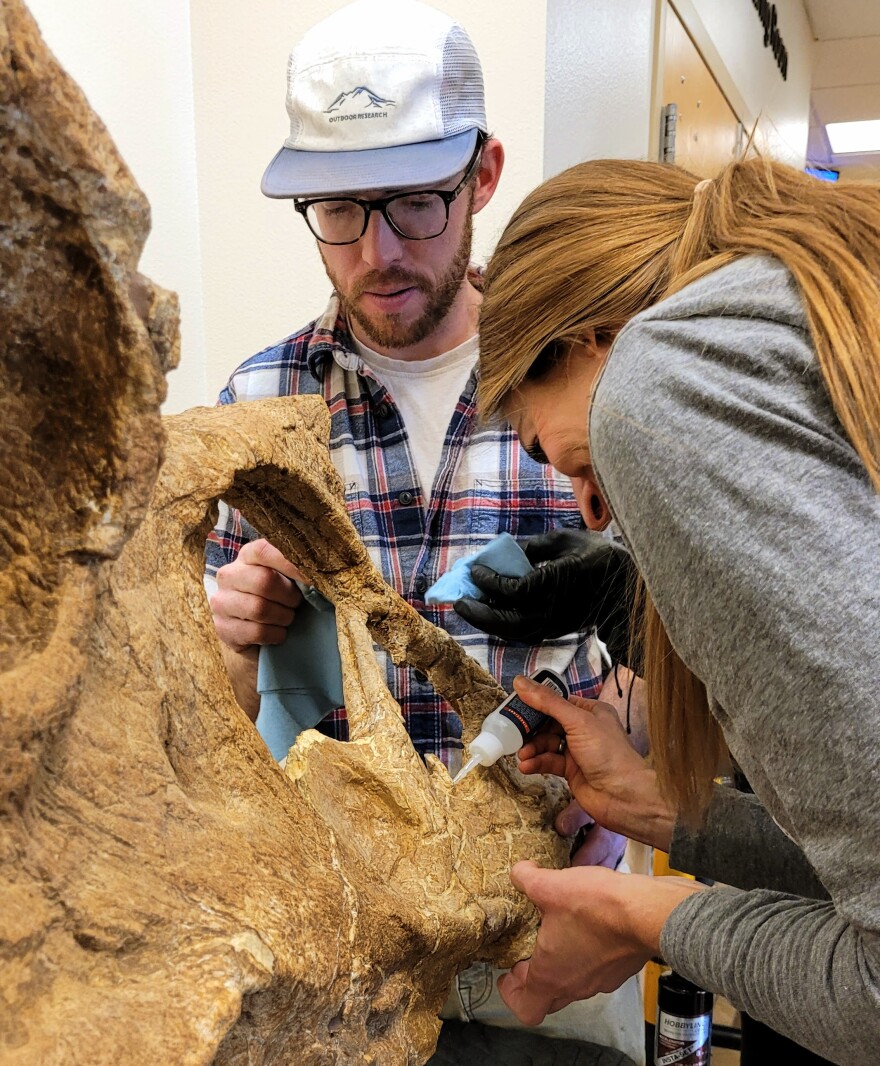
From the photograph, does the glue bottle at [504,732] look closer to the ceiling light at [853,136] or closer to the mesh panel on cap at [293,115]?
the mesh panel on cap at [293,115]

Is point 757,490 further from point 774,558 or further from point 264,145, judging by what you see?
point 264,145

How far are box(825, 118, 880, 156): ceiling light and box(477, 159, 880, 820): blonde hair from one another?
529 centimetres

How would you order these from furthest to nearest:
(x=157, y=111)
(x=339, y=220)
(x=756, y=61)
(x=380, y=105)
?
1. (x=756, y=61)
2. (x=157, y=111)
3. (x=339, y=220)
4. (x=380, y=105)

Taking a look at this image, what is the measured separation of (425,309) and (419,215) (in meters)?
0.12

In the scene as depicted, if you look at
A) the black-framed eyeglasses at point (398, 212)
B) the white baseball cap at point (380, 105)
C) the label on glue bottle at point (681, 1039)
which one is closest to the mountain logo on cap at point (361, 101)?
the white baseball cap at point (380, 105)

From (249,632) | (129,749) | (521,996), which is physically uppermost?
(129,749)

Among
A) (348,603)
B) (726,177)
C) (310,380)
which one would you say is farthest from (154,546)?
(310,380)

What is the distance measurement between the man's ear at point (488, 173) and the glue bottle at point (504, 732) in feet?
2.31

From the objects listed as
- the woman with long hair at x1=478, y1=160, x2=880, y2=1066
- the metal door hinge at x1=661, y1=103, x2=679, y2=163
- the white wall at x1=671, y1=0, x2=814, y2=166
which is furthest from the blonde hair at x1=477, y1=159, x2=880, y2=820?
the metal door hinge at x1=661, y1=103, x2=679, y2=163

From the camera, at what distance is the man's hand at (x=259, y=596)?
3.61 ft

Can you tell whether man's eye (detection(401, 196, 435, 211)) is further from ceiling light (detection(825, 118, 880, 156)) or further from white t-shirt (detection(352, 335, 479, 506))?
ceiling light (detection(825, 118, 880, 156))

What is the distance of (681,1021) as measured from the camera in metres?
1.12

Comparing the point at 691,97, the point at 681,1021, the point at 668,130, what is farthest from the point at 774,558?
the point at 691,97

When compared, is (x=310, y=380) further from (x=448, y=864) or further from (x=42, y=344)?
(x=42, y=344)
